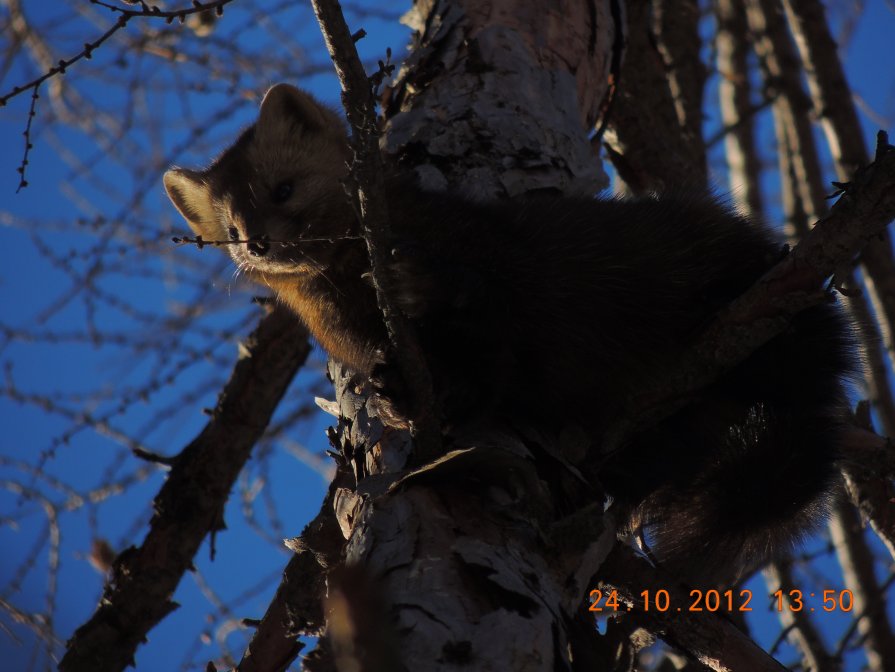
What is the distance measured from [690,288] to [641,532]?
29.2 inches

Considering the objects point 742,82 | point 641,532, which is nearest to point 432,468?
point 641,532

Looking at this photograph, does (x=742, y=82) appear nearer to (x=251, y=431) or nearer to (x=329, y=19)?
(x=251, y=431)

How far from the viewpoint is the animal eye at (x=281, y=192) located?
306 centimetres

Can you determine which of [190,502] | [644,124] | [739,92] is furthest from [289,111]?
[739,92]

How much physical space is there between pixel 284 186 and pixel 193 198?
25.3 inches

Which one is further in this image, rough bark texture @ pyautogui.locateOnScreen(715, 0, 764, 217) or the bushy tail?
rough bark texture @ pyautogui.locateOnScreen(715, 0, 764, 217)

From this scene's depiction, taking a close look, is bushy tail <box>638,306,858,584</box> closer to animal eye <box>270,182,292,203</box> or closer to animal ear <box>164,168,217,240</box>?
animal eye <box>270,182,292,203</box>

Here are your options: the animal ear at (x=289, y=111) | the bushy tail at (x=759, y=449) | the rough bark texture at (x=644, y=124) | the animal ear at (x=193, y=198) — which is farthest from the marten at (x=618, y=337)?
the rough bark texture at (x=644, y=124)

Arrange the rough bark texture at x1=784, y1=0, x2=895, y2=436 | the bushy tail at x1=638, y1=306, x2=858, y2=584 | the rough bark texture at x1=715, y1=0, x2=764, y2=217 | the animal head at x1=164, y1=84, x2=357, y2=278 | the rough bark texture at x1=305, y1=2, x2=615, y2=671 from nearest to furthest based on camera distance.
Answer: the rough bark texture at x1=305, y1=2, x2=615, y2=671 → the bushy tail at x1=638, y1=306, x2=858, y2=584 → the animal head at x1=164, y1=84, x2=357, y2=278 → the rough bark texture at x1=784, y1=0, x2=895, y2=436 → the rough bark texture at x1=715, y1=0, x2=764, y2=217

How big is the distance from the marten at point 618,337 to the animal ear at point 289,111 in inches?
17.1

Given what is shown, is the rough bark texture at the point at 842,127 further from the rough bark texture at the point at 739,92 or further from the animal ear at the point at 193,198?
the animal ear at the point at 193,198

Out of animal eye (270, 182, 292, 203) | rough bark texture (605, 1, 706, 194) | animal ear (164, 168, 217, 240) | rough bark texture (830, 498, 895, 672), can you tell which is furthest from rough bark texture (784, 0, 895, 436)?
animal ear (164, 168, 217, 240)

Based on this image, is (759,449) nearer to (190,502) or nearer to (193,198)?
(190,502)

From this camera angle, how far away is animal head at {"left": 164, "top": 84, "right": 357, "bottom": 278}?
2.86 m
